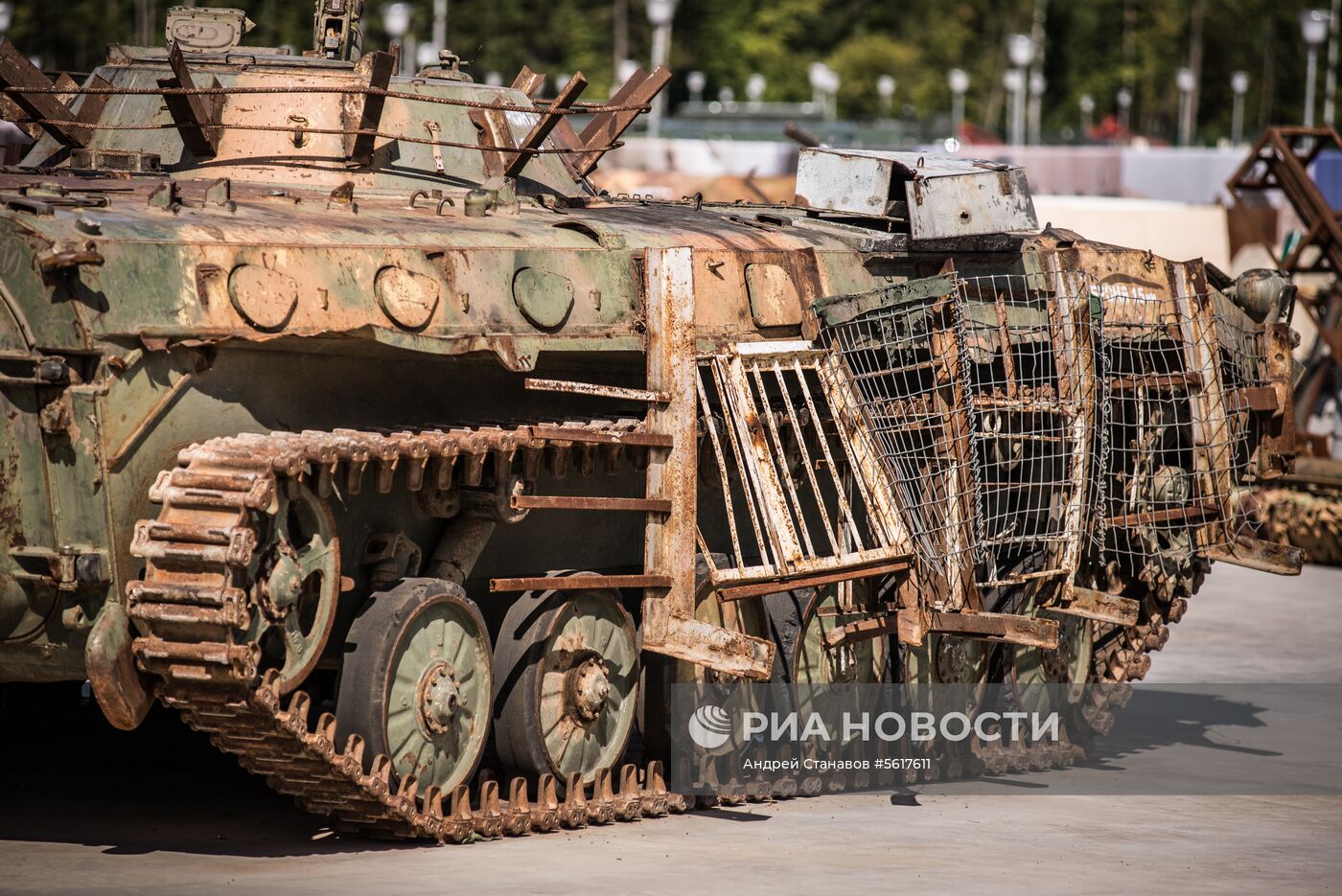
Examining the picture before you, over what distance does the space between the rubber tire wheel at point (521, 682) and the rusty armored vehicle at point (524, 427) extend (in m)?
0.02

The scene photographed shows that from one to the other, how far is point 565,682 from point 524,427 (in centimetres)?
134

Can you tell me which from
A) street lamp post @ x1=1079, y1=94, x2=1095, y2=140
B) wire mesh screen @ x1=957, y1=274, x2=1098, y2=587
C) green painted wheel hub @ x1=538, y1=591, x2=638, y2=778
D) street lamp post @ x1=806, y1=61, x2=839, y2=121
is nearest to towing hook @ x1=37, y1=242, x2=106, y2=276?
green painted wheel hub @ x1=538, y1=591, x2=638, y2=778

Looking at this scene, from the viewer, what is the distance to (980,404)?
1190 cm

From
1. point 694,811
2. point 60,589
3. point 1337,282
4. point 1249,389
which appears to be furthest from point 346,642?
point 1337,282

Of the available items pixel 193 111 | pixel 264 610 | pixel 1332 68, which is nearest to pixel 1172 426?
pixel 193 111

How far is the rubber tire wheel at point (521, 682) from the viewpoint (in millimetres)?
10539

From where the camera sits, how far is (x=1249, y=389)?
45.0 feet

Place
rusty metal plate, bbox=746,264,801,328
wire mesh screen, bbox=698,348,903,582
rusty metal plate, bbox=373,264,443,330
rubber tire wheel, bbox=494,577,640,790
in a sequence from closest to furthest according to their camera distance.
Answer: rusty metal plate, bbox=373,264,443,330 < rubber tire wheel, bbox=494,577,640,790 < wire mesh screen, bbox=698,348,903,582 < rusty metal plate, bbox=746,264,801,328

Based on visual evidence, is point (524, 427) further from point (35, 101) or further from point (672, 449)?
point (35, 101)

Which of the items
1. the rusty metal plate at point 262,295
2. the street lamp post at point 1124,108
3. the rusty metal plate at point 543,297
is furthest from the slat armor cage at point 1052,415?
the street lamp post at point 1124,108

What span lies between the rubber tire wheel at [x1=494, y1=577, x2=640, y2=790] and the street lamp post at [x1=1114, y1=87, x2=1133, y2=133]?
67760mm

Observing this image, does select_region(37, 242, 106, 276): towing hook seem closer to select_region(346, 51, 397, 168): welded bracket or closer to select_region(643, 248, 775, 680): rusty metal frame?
select_region(346, 51, 397, 168): welded bracket

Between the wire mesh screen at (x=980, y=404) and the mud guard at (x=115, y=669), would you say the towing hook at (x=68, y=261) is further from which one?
the wire mesh screen at (x=980, y=404)

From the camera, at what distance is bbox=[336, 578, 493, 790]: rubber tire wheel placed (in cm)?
964
